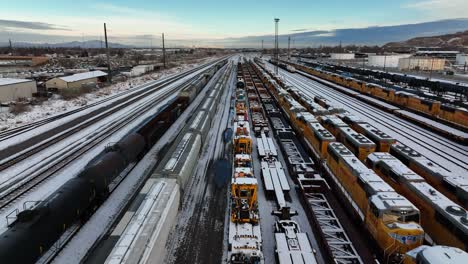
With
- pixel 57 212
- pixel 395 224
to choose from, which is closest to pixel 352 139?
pixel 395 224

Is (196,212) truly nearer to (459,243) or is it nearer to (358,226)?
(358,226)

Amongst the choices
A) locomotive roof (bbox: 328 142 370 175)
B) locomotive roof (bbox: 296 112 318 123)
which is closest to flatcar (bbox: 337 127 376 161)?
locomotive roof (bbox: 328 142 370 175)

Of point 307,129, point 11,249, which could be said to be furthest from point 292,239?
point 307,129

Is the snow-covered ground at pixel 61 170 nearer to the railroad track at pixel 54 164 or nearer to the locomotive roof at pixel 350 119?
the railroad track at pixel 54 164

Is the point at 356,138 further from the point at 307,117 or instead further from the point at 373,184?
the point at 373,184

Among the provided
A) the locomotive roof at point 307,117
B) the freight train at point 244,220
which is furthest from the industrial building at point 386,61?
→ the freight train at point 244,220

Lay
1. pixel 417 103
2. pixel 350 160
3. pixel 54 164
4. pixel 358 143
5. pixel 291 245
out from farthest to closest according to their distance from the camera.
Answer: pixel 417 103 < pixel 54 164 < pixel 358 143 < pixel 350 160 < pixel 291 245

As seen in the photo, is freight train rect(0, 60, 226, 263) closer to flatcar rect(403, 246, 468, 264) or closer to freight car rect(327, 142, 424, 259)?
freight car rect(327, 142, 424, 259)
